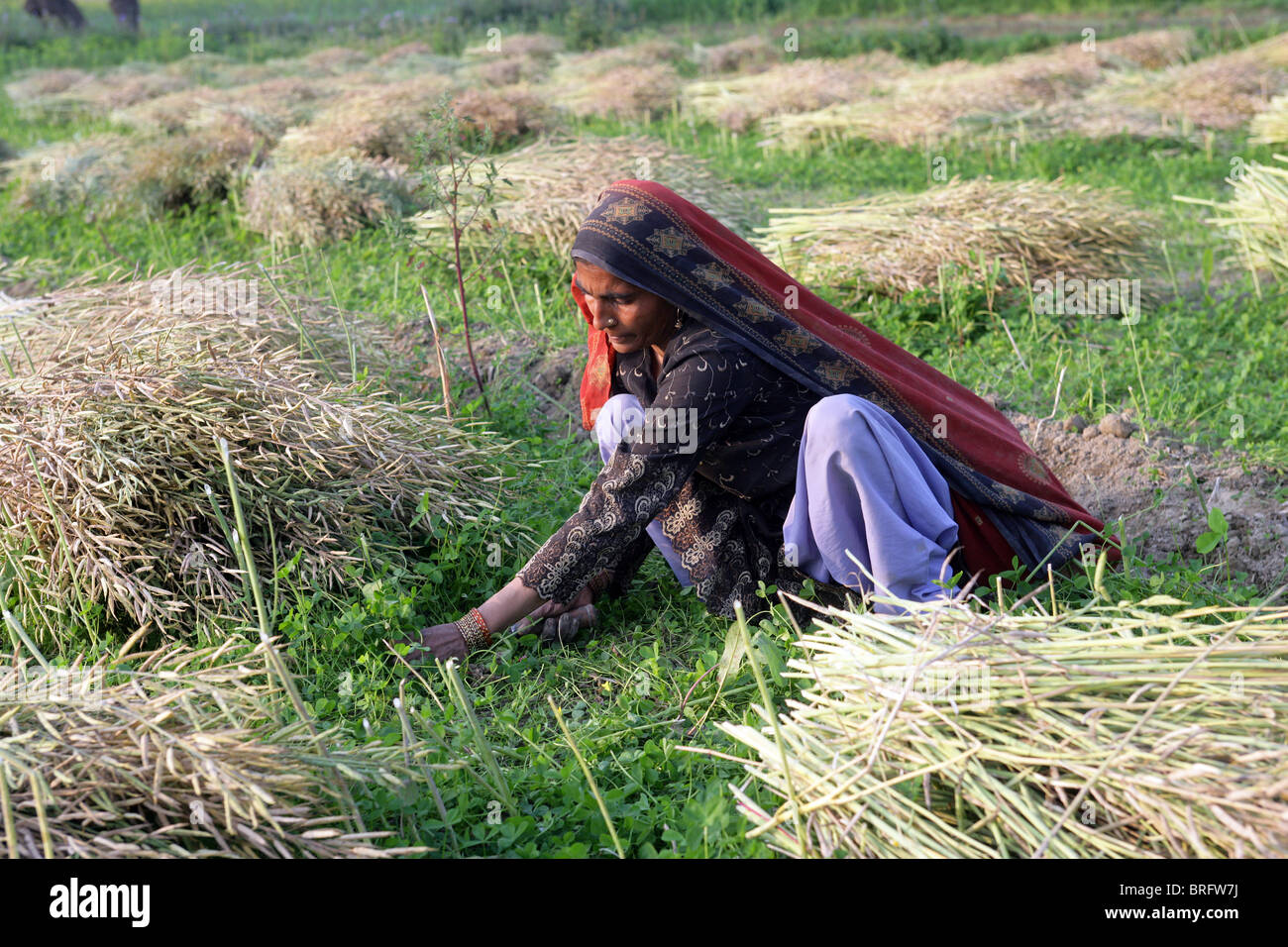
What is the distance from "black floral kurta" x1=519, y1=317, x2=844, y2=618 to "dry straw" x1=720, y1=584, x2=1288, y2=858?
2.03 feet

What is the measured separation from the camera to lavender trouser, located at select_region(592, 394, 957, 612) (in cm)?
212

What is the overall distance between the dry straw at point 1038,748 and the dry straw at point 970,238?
2871mm

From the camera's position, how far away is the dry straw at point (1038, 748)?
140cm

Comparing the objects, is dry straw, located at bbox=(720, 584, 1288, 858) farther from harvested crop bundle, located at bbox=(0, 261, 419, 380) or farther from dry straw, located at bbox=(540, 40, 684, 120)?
dry straw, located at bbox=(540, 40, 684, 120)

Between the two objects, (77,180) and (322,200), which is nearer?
(322,200)

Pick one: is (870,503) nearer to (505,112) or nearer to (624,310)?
(624,310)

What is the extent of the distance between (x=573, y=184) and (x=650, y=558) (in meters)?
2.73

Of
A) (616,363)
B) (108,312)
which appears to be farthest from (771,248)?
(108,312)

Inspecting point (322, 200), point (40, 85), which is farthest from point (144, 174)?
point (40, 85)

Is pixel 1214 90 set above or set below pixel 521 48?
below

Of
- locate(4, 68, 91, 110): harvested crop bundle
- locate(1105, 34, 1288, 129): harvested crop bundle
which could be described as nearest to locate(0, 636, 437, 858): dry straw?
locate(1105, 34, 1288, 129): harvested crop bundle

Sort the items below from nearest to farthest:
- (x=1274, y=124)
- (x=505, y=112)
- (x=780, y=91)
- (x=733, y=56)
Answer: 1. (x=1274, y=124)
2. (x=505, y=112)
3. (x=780, y=91)
4. (x=733, y=56)

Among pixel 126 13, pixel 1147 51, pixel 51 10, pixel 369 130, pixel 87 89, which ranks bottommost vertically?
pixel 369 130

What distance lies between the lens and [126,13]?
53.9ft
